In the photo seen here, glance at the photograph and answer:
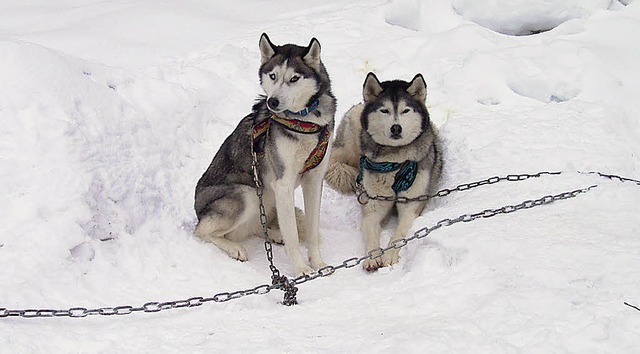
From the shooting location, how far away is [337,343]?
119 inches

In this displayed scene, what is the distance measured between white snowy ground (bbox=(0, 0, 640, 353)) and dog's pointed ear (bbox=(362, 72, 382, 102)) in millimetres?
856

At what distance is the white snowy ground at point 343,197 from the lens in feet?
10.00

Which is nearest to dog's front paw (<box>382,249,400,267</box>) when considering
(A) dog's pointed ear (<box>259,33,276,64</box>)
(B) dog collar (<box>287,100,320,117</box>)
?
(B) dog collar (<box>287,100,320,117</box>)

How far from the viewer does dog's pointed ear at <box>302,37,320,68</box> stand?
13.6 ft

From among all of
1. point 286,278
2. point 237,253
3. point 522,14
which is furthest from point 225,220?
point 522,14

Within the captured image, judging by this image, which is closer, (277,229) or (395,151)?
(395,151)

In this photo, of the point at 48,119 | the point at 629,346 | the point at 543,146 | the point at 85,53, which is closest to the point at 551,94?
the point at 543,146

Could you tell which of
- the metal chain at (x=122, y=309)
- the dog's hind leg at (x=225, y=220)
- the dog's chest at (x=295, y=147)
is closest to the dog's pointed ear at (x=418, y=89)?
the dog's chest at (x=295, y=147)

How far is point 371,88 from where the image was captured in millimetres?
4859

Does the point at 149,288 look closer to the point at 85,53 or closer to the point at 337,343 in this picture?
the point at 337,343

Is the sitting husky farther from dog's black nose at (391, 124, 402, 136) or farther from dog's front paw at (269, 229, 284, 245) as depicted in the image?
dog's front paw at (269, 229, 284, 245)

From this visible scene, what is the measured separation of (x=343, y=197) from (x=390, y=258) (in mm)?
1258

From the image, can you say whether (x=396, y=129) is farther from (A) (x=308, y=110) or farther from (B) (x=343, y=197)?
(B) (x=343, y=197)

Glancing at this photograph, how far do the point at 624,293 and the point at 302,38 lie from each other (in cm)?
505
